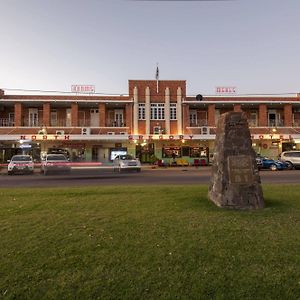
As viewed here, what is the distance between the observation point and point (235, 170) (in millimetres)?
8633

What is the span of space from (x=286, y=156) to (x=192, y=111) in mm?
15792

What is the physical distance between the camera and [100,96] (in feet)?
133

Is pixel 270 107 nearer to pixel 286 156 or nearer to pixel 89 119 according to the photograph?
pixel 286 156

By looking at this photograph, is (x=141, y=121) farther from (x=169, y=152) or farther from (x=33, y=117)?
(x=33, y=117)

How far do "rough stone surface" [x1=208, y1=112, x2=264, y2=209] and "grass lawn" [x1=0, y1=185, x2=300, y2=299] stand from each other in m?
0.50

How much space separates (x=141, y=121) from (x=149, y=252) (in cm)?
3659

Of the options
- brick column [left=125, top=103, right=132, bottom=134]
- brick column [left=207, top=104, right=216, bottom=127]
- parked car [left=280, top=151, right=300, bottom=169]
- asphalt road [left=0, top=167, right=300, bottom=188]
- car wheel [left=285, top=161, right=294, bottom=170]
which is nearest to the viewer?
asphalt road [left=0, top=167, right=300, bottom=188]

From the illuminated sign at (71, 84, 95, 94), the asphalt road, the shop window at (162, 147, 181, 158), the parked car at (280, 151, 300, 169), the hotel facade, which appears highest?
the illuminated sign at (71, 84, 95, 94)

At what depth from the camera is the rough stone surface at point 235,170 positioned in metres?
8.43

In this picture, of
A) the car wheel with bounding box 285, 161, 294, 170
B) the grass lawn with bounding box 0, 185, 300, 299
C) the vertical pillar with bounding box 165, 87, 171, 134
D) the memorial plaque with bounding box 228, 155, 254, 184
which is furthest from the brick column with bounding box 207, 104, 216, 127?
the grass lawn with bounding box 0, 185, 300, 299

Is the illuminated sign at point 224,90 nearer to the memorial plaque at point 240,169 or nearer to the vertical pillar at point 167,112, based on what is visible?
the vertical pillar at point 167,112

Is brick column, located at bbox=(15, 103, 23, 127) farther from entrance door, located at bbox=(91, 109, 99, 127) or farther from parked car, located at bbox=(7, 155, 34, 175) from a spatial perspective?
parked car, located at bbox=(7, 155, 34, 175)

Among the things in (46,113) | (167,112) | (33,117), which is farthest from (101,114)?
(33,117)

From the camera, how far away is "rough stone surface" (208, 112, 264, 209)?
843 centimetres
